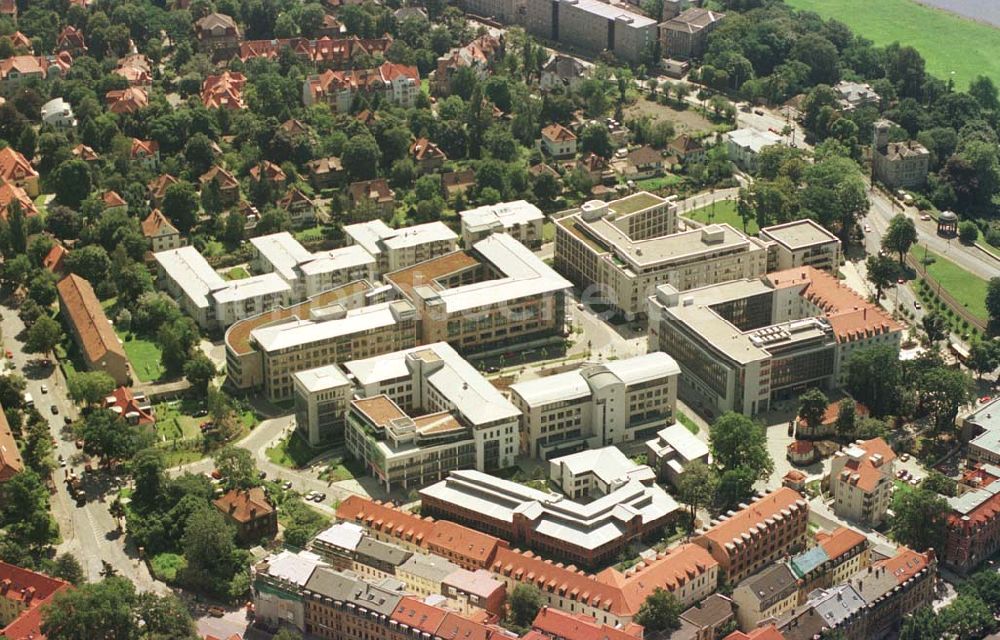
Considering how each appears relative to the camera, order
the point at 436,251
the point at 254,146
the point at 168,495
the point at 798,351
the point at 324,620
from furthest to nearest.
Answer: the point at 254,146 < the point at 436,251 < the point at 798,351 < the point at 168,495 < the point at 324,620

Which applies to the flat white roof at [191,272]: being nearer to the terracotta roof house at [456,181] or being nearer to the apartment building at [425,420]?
the apartment building at [425,420]

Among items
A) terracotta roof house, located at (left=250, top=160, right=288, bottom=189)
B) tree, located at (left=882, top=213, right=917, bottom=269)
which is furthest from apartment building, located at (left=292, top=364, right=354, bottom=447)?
tree, located at (left=882, top=213, right=917, bottom=269)

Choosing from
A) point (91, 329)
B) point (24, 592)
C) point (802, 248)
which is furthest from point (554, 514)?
point (802, 248)

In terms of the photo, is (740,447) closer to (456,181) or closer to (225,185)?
(456,181)

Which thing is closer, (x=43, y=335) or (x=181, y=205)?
(x=43, y=335)

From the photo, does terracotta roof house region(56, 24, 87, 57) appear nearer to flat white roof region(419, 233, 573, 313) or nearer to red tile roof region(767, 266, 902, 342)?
flat white roof region(419, 233, 573, 313)

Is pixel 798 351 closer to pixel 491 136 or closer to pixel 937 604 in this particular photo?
pixel 937 604

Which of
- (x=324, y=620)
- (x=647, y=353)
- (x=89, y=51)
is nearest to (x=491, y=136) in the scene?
(x=647, y=353)
